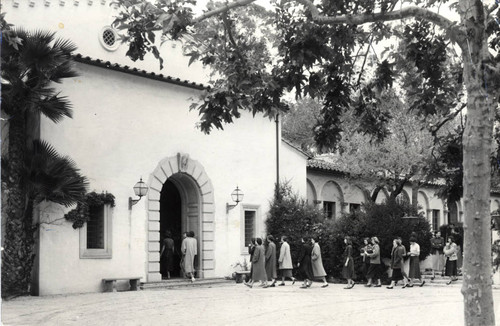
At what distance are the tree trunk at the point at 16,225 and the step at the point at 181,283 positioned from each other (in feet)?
13.1

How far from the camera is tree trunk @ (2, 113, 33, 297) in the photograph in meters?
16.2

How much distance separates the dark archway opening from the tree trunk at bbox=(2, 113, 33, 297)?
23.0ft

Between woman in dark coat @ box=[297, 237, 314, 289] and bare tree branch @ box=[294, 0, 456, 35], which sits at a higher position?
bare tree branch @ box=[294, 0, 456, 35]

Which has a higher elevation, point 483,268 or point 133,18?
point 133,18

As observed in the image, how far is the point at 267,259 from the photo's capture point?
21.3m

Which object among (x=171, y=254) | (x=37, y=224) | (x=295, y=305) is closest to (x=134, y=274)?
(x=171, y=254)

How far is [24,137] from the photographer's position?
1677 centimetres

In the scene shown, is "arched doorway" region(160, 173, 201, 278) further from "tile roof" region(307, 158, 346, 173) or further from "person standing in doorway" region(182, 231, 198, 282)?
"tile roof" region(307, 158, 346, 173)

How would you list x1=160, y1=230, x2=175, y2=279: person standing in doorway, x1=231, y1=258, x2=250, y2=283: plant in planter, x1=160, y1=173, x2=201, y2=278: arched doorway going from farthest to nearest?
x1=231, y1=258, x2=250, y2=283: plant in planter < x1=160, y1=173, x2=201, y2=278: arched doorway < x1=160, y1=230, x2=175, y2=279: person standing in doorway

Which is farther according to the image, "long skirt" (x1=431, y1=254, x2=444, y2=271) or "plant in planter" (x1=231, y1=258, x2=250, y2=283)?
"long skirt" (x1=431, y1=254, x2=444, y2=271)

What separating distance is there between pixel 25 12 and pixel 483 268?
15.5 meters

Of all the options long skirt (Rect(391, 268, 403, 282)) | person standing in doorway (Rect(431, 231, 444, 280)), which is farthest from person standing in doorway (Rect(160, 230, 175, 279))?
person standing in doorway (Rect(431, 231, 444, 280))

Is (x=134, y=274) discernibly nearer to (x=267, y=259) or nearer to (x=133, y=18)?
(x=267, y=259)

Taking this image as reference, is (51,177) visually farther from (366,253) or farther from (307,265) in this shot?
(366,253)
